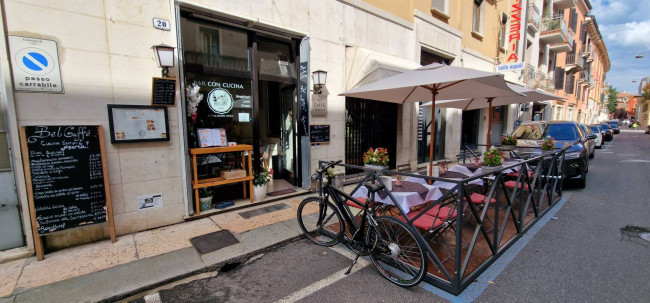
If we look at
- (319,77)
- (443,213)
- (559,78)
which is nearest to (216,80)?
(319,77)

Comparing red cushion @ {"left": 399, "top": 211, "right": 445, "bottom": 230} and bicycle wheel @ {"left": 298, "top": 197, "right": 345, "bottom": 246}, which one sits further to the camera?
bicycle wheel @ {"left": 298, "top": 197, "right": 345, "bottom": 246}

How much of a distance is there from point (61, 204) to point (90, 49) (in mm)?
2064

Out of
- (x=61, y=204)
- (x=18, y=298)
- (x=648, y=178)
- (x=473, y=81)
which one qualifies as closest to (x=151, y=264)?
(x=18, y=298)

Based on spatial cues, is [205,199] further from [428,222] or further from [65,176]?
[428,222]

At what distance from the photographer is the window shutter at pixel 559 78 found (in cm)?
2188

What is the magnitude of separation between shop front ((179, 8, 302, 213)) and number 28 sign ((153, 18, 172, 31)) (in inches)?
9.3

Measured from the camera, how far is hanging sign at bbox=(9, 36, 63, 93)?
3.21 metres

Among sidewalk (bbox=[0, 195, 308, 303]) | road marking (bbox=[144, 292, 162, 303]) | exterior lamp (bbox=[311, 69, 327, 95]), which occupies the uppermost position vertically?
exterior lamp (bbox=[311, 69, 327, 95])

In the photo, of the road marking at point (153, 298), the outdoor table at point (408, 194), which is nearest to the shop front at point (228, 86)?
the road marking at point (153, 298)

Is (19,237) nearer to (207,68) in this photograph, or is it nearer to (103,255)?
(103,255)

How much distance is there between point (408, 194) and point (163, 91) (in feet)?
12.7

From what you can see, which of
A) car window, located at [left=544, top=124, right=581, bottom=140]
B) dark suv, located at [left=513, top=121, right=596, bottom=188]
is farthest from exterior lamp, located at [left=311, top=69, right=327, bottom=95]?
car window, located at [left=544, top=124, right=581, bottom=140]

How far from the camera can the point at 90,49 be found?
3639mm

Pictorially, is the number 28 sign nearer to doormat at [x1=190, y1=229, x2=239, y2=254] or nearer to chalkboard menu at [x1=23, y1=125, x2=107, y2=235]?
chalkboard menu at [x1=23, y1=125, x2=107, y2=235]
